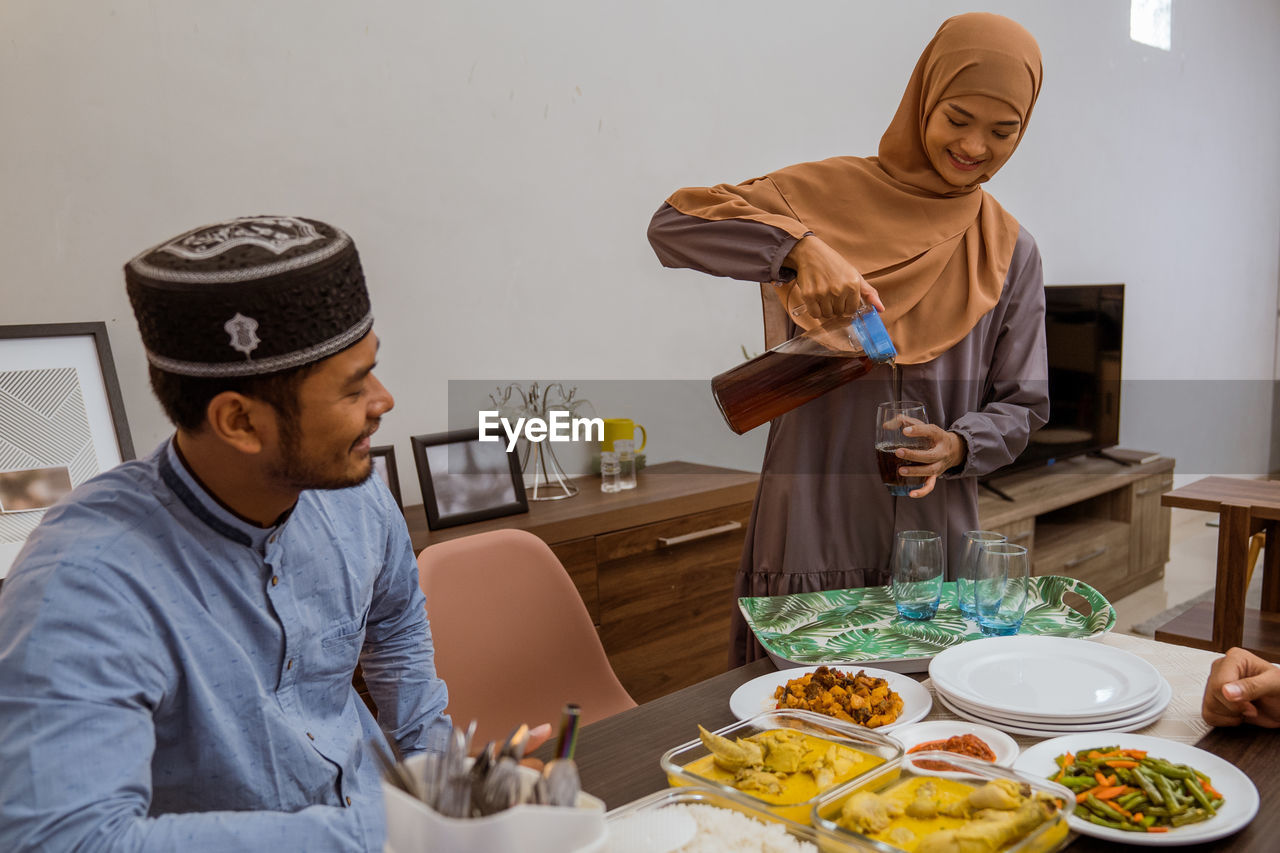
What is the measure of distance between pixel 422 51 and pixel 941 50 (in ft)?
4.57

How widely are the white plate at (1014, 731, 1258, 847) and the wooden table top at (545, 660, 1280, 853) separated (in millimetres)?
15

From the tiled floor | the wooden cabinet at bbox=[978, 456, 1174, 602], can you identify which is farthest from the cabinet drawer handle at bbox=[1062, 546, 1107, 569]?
the tiled floor

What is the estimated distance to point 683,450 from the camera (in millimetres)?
3287

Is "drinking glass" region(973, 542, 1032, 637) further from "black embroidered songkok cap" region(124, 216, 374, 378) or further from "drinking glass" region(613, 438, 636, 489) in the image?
"drinking glass" region(613, 438, 636, 489)

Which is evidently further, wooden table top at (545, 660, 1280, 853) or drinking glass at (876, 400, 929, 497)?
drinking glass at (876, 400, 929, 497)

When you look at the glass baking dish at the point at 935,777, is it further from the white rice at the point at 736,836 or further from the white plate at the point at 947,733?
the white plate at the point at 947,733

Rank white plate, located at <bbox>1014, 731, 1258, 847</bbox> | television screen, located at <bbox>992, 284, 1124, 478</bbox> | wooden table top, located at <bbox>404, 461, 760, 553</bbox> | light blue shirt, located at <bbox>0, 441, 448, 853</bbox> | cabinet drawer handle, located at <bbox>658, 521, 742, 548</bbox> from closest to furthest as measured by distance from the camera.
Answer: light blue shirt, located at <bbox>0, 441, 448, 853</bbox> → white plate, located at <bbox>1014, 731, 1258, 847</bbox> → wooden table top, located at <bbox>404, 461, 760, 553</bbox> → cabinet drawer handle, located at <bbox>658, 521, 742, 548</bbox> → television screen, located at <bbox>992, 284, 1124, 478</bbox>

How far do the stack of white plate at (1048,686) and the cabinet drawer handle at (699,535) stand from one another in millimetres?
1439

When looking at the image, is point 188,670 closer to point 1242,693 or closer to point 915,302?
point 1242,693

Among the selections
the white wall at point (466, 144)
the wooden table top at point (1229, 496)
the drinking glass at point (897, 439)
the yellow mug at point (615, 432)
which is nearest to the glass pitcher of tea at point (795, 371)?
the drinking glass at point (897, 439)

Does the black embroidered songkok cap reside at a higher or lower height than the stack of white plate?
higher

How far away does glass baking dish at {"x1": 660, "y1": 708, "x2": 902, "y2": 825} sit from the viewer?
78 cm

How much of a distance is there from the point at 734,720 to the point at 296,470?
0.56m

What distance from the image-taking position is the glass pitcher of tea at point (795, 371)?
1369mm
